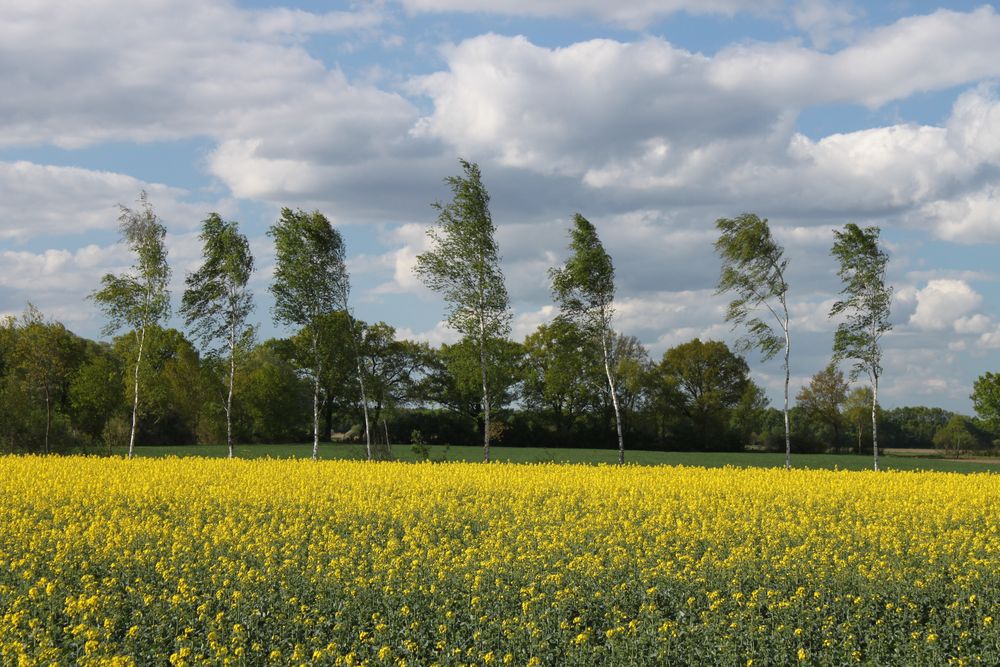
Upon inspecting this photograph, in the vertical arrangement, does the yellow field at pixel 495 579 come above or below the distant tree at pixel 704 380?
below

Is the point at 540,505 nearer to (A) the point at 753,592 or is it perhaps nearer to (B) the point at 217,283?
(A) the point at 753,592

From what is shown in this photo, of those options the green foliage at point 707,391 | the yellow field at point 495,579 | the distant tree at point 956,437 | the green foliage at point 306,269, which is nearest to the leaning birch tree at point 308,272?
the green foliage at point 306,269

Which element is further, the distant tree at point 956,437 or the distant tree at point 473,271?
the distant tree at point 956,437

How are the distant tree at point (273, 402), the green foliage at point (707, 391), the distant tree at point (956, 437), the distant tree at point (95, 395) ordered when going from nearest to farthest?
the distant tree at point (95, 395)
the distant tree at point (273, 402)
the green foliage at point (707, 391)
the distant tree at point (956, 437)

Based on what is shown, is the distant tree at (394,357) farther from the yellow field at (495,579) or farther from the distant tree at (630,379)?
the yellow field at (495,579)

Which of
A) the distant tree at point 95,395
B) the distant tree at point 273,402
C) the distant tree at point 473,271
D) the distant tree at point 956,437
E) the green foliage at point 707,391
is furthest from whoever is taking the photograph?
the distant tree at point 956,437

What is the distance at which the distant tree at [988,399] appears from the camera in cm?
7925

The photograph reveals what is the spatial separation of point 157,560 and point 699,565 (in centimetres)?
747

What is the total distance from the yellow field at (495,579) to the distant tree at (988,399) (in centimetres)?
6995

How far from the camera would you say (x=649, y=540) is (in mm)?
13938

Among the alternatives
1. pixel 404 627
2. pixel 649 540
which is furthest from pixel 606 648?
pixel 649 540

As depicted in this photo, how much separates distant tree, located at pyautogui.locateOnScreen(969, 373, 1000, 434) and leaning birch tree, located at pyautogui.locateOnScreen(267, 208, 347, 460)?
6315 centimetres

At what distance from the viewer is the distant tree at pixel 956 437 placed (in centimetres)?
8400

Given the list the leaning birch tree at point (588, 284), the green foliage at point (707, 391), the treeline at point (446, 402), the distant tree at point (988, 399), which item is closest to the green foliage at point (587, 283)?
the leaning birch tree at point (588, 284)
